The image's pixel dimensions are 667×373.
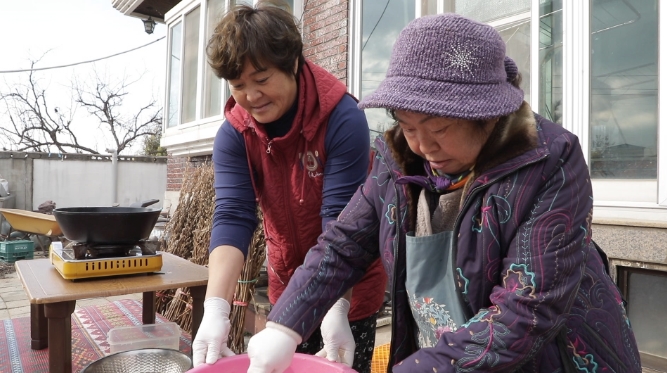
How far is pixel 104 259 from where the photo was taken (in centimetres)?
198

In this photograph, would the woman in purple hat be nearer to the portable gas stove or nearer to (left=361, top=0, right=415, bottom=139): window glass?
the portable gas stove

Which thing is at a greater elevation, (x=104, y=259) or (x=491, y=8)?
(x=491, y=8)

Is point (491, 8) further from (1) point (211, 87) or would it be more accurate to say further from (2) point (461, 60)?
(1) point (211, 87)

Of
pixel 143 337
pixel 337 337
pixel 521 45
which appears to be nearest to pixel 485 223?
pixel 337 337

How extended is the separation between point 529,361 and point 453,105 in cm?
51

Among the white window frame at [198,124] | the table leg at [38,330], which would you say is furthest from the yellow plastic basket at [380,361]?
the white window frame at [198,124]

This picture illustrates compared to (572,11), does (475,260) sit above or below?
below

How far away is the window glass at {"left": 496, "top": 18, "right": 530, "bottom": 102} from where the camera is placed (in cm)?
308

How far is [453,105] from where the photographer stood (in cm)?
88

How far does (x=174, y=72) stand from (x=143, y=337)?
6.12 m

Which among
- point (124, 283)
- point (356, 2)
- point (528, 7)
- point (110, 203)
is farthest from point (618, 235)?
point (110, 203)

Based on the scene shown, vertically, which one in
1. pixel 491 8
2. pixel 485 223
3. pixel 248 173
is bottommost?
pixel 485 223

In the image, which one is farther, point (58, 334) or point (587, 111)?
point (587, 111)

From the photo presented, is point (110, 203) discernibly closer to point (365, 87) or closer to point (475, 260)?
point (365, 87)
